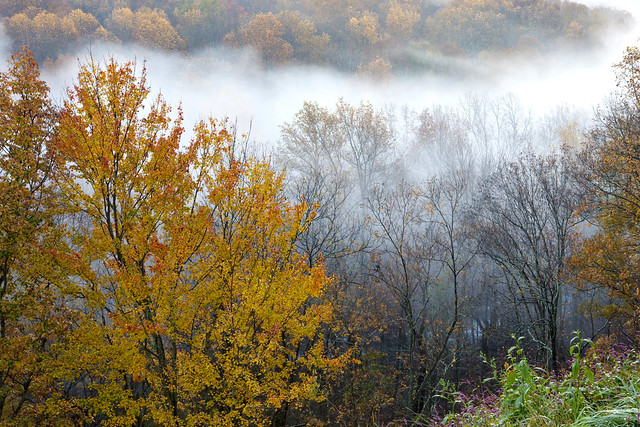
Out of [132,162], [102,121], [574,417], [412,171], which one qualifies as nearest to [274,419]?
[132,162]

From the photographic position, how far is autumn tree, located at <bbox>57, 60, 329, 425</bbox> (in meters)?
8.28

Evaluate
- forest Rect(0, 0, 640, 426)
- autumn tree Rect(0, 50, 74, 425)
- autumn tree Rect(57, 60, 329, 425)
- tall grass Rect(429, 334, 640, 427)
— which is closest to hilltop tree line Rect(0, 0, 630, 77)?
forest Rect(0, 0, 640, 426)

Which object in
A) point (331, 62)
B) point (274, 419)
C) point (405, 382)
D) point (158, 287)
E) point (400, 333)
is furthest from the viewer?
point (331, 62)

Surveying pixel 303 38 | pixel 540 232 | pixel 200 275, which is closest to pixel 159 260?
pixel 200 275

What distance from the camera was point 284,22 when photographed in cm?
6738

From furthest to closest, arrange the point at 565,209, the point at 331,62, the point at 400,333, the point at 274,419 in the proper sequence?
the point at 331,62 < the point at 400,333 < the point at 565,209 < the point at 274,419

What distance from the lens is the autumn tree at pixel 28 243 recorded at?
8.12m

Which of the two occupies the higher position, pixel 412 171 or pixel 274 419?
pixel 412 171

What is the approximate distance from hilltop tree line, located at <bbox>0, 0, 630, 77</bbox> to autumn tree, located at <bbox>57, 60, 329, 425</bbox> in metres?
57.8

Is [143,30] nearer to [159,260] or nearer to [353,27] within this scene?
[353,27]

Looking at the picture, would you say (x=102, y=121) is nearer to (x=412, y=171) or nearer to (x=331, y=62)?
(x=412, y=171)

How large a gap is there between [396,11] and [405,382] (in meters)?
73.4

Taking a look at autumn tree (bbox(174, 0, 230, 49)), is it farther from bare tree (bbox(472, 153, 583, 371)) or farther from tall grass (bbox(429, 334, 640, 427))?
tall grass (bbox(429, 334, 640, 427))

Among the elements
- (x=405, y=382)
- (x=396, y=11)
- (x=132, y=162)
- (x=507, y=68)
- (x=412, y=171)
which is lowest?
(x=405, y=382)
